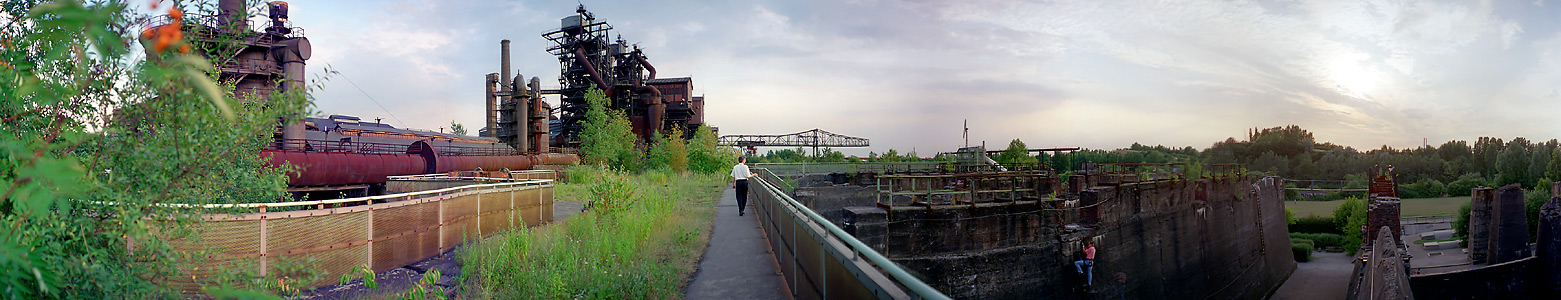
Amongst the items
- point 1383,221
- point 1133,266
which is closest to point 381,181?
point 1133,266

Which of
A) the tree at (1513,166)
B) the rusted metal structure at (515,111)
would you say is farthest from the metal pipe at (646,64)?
the tree at (1513,166)

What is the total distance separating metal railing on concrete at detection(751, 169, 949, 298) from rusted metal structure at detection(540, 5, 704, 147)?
1716 inches

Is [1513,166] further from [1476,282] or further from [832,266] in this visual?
[832,266]

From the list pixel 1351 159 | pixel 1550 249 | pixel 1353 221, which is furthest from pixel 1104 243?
pixel 1351 159

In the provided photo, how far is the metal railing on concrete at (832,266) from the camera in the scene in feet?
10.5

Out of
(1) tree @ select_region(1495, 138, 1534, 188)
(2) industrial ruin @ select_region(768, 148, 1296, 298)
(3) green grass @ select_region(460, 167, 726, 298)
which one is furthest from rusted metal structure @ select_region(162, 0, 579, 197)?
(1) tree @ select_region(1495, 138, 1534, 188)

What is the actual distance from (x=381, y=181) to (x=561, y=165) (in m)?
19.4

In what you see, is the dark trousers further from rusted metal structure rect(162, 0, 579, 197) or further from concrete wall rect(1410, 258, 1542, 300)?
concrete wall rect(1410, 258, 1542, 300)

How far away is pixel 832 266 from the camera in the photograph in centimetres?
464

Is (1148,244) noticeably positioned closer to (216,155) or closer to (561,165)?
(216,155)

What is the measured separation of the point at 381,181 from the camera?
71.7ft

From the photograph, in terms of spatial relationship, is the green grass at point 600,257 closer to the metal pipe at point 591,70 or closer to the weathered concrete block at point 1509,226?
the weathered concrete block at point 1509,226

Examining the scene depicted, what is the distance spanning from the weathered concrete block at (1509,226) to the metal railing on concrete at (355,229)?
35058mm

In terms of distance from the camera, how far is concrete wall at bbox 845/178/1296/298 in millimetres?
14758
